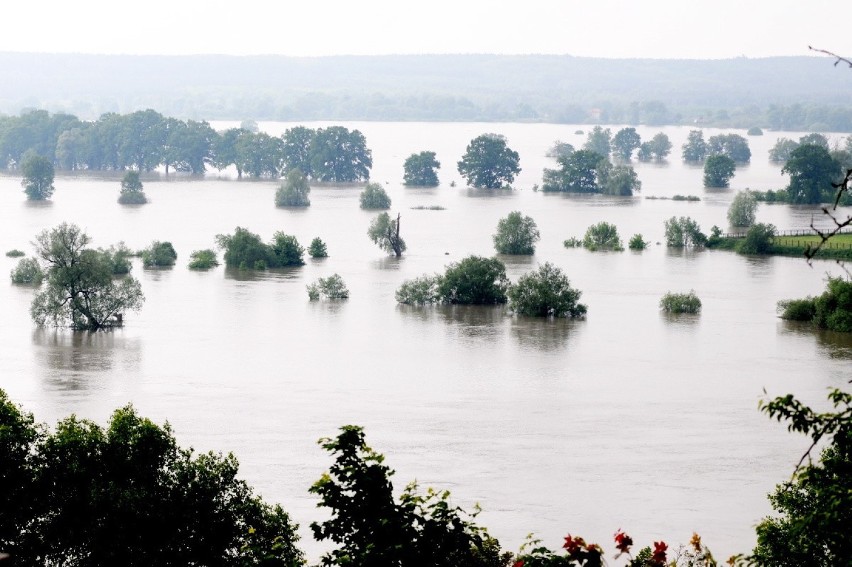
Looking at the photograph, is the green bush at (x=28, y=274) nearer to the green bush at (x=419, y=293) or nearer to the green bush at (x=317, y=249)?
the green bush at (x=317, y=249)

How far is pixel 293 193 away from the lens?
5553 cm

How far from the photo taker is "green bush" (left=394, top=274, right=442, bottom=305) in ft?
103

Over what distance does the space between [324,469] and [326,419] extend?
3085mm

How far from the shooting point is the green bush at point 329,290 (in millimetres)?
32031

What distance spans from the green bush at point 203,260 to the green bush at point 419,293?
7.36 meters

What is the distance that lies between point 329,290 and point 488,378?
958 cm

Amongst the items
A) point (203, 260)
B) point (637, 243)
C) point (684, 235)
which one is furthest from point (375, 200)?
point (203, 260)

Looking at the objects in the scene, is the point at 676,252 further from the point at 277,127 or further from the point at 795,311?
the point at 277,127

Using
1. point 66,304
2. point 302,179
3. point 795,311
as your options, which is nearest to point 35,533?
point 66,304

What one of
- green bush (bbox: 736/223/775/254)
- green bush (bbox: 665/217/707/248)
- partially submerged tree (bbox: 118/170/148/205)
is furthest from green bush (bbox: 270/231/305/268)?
partially submerged tree (bbox: 118/170/148/205)

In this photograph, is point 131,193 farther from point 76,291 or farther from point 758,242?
point 76,291

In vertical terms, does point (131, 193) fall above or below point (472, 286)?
above

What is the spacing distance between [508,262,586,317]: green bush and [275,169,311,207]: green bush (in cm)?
2616

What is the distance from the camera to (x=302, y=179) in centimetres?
5591
